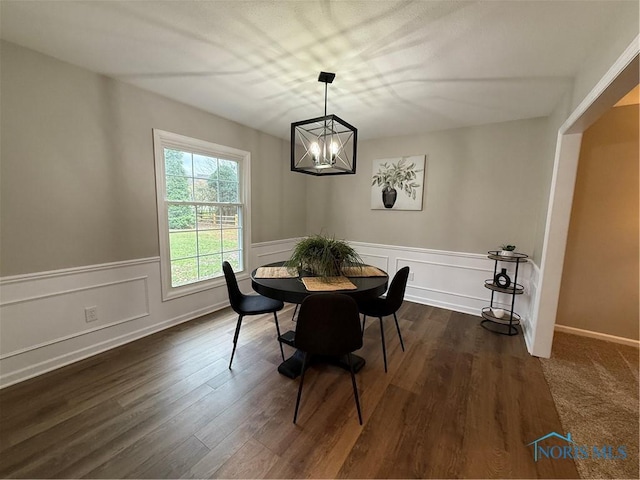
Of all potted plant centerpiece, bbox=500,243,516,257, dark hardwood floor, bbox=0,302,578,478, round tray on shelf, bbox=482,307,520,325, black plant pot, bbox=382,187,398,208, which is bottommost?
dark hardwood floor, bbox=0,302,578,478

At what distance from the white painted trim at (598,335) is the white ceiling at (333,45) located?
2.41m

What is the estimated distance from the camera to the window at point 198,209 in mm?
2691

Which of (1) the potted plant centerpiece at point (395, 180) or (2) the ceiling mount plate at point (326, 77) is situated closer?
(2) the ceiling mount plate at point (326, 77)

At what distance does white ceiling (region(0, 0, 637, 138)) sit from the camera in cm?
141

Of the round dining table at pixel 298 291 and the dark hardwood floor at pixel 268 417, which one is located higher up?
the round dining table at pixel 298 291

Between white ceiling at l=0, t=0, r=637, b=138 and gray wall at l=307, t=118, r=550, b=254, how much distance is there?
54 centimetres

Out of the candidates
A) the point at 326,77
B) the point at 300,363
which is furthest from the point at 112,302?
the point at 326,77

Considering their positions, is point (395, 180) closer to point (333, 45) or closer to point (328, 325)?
point (333, 45)

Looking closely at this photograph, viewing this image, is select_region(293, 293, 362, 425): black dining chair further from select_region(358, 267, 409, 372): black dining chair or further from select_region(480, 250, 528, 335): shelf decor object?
select_region(480, 250, 528, 335): shelf decor object

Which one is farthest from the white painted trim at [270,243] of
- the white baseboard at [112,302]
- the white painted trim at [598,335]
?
the white painted trim at [598,335]

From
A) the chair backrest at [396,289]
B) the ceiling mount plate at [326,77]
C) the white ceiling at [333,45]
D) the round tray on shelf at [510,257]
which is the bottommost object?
the chair backrest at [396,289]

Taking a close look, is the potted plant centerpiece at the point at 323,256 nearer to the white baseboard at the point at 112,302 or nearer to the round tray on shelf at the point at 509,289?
the white baseboard at the point at 112,302

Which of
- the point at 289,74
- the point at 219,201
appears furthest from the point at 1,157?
the point at 289,74

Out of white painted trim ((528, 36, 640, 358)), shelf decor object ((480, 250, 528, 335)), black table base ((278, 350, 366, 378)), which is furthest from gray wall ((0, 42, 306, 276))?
shelf decor object ((480, 250, 528, 335))
